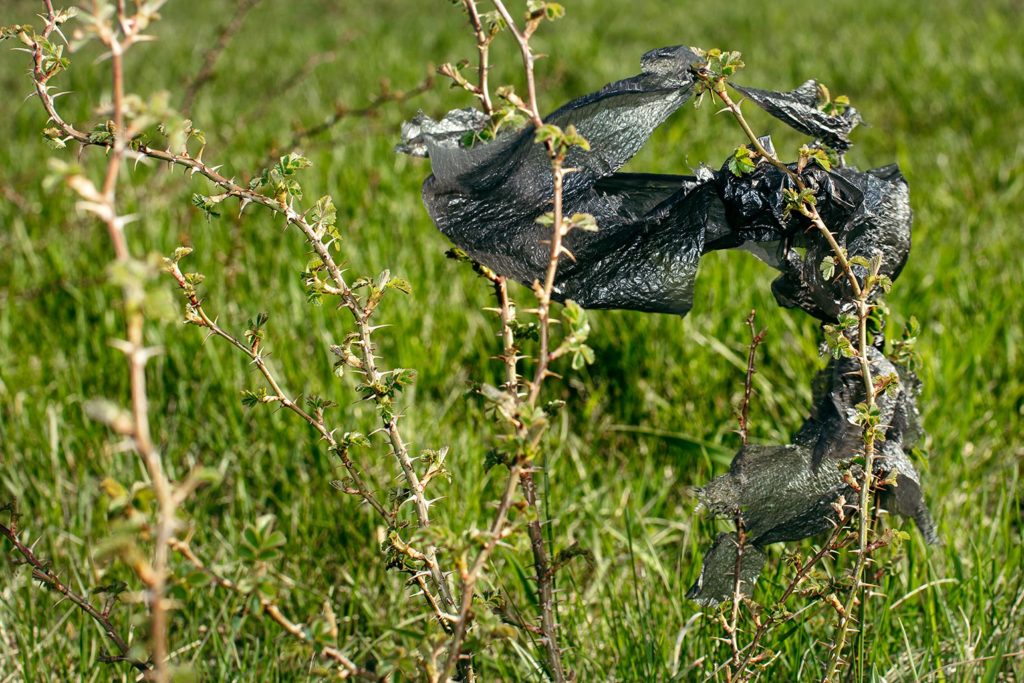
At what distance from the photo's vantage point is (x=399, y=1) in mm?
8438

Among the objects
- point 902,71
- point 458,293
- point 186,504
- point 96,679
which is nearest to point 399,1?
point 902,71

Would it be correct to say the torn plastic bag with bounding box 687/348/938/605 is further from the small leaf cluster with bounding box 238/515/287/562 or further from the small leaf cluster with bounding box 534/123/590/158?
the small leaf cluster with bounding box 238/515/287/562

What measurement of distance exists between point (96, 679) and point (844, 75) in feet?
15.5

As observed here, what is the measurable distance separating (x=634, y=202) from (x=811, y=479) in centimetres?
42

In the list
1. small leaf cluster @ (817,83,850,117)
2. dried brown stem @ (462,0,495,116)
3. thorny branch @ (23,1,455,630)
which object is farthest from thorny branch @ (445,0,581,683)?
small leaf cluster @ (817,83,850,117)

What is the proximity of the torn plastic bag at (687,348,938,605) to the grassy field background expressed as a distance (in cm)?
13

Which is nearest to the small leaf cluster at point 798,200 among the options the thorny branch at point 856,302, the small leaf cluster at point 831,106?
the thorny branch at point 856,302

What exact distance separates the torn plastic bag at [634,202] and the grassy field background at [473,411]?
1.34ft

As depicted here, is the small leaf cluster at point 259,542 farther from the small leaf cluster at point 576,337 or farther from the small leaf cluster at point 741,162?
the small leaf cluster at point 741,162

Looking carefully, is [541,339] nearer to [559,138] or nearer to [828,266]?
[559,138]

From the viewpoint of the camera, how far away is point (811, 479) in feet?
4.16

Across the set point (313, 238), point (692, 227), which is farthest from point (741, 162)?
point (313, 238)

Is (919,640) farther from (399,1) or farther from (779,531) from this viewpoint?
(399,1)

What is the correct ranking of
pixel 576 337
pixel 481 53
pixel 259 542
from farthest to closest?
1. pixel 481 53
2. pixel 576 337
3. pixel 259 542
